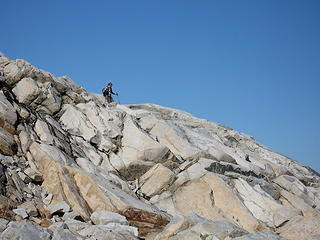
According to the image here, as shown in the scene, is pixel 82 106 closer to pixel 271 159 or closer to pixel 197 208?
pixel 197 208

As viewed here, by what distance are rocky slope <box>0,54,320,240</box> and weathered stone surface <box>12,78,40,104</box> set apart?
98 mm

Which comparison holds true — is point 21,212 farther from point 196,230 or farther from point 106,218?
point 196,230

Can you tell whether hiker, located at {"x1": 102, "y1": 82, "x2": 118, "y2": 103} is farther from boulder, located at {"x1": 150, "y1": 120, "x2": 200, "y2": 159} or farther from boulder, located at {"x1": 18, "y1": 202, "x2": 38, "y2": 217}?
boulder, located at {"x1": 18, "y1": 202, "x2": 38, "y2": 217}

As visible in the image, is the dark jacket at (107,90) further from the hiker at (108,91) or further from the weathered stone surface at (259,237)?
the weathered stone surface at (259,237)

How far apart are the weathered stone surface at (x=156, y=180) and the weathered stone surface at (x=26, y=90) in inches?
538

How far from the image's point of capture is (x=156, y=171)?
33.0 meters

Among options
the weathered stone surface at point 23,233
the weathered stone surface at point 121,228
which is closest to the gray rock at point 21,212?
the weathered stone surface at point 23,233

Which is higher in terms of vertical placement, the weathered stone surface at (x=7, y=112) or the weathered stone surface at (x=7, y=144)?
the weathered stone surface at (x=7, y=112)

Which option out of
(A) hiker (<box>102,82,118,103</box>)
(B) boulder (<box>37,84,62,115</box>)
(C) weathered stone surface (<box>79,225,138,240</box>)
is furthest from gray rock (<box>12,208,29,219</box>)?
(A) hiker (<box>102,82,118,103</box>)

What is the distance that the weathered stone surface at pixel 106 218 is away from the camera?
22.1 meters

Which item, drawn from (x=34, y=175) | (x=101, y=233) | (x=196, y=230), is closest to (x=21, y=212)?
(x=101, y=233)

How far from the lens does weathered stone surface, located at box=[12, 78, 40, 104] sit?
34.7 metres

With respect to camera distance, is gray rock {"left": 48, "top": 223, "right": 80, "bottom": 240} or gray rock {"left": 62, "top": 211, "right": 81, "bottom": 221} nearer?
gray rock {"left": 48, "top": 223, "right": 80, "bottom": 240}

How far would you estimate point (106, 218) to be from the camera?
22.2 m
